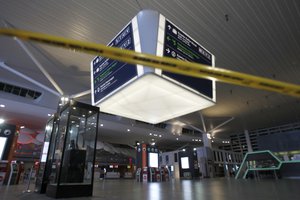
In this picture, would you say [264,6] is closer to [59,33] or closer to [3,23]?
[59,33]

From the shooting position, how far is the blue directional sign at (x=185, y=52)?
2.71 m

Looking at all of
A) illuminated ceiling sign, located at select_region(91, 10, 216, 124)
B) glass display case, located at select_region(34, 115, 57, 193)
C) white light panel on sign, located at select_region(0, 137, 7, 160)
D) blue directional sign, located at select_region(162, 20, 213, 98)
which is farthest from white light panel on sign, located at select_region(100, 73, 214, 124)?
white light panel on sign, located at select_region(0, 137, 7, 160)

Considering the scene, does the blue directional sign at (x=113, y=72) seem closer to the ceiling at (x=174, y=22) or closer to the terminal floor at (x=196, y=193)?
the terminal floor at (x=196, y=193)

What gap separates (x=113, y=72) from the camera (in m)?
3.02

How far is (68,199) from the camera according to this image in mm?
3828

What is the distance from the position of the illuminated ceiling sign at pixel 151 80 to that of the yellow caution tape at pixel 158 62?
954 millimetres

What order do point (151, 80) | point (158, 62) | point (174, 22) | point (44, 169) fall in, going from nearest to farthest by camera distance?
point (158, 62), point (151, 80), point (44, 169), point (174, 22)

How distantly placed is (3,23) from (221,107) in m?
14.4

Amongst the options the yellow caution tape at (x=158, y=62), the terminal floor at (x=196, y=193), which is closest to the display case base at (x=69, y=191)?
the terminal floor at (x=196, y=193)

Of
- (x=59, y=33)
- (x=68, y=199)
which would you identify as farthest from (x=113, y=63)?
(x=59, y=33)

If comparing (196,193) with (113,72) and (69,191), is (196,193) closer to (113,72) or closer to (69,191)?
(69,191)

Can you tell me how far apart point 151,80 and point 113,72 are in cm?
90

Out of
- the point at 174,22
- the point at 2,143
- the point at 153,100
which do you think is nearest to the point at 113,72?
the point at 153,100

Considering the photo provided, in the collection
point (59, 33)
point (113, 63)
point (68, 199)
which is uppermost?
point (59, 33)
